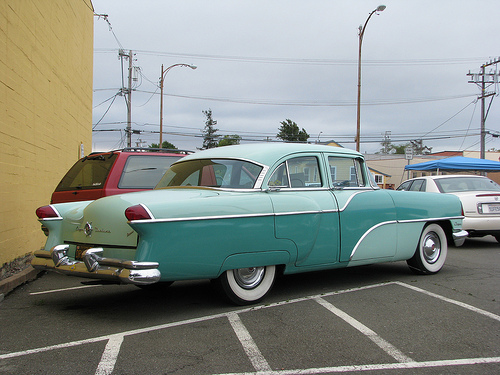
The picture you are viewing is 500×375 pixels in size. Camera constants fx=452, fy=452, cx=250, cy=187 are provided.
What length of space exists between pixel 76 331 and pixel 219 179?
203cm

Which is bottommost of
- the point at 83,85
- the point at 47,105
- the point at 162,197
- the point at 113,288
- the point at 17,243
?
the point at 113,288

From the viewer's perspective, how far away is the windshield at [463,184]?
10.1 meters

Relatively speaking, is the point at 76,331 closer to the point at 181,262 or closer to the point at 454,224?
the point at 181,262

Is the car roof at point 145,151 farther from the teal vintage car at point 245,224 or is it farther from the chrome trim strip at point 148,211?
the chrome trim strip at point 148,211

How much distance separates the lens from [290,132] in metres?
62.7

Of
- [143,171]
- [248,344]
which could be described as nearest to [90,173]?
[143,171]

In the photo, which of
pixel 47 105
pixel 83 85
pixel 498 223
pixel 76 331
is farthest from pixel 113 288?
pixel 83 85

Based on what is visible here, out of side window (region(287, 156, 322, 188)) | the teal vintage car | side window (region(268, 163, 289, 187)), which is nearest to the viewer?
the teal vintage car

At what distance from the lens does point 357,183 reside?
5.93 metres

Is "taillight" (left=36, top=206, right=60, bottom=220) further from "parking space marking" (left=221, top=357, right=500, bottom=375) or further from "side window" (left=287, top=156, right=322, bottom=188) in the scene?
"parking space marking" (left=221, top=357, right=500, bottom=375)

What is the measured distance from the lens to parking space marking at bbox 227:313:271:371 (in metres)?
3.21

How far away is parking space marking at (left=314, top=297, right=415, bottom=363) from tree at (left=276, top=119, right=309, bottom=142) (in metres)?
57.0

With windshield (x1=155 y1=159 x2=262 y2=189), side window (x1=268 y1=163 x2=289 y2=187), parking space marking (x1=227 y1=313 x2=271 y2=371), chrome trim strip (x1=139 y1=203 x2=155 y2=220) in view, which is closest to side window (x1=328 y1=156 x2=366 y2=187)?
side window (x1=268 y1=163 x2=289 y2=187)

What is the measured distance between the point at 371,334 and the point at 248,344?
1085 millimetres
